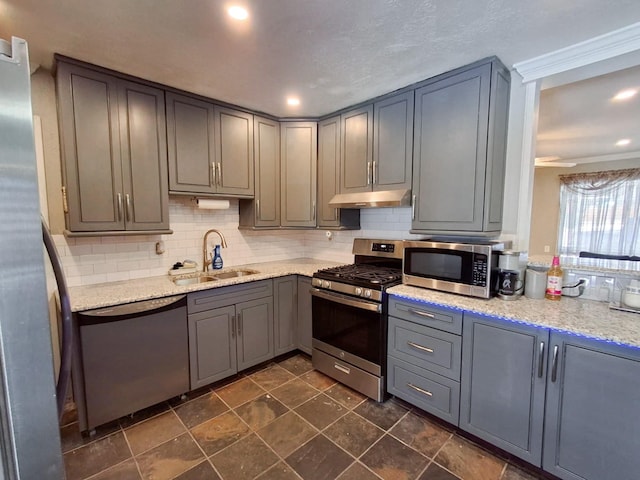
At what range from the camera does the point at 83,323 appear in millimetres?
1841

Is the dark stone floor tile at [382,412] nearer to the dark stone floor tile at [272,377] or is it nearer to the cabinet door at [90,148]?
the dark stone floor tile at [272,377]

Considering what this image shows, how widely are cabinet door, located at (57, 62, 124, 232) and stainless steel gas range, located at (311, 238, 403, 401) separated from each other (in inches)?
68.1

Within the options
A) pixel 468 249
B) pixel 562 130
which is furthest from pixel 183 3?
pixel 562 130

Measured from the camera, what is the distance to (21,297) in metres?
0.63

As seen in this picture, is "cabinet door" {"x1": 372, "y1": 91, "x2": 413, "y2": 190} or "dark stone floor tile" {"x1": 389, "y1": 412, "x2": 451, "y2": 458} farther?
"cabinet door" {"x1": 372, "y1": 91, "x2": 413, "y2": 190}

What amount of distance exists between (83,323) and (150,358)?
0.50 meters

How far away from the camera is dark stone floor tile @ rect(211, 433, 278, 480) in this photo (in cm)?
170

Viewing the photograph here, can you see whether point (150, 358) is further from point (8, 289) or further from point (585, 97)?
point (585, 97)

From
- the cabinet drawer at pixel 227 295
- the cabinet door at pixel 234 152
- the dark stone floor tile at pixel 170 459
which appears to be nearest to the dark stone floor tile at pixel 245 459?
the dark stone floor tile at pixel 170 459

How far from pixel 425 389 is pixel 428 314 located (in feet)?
1.79

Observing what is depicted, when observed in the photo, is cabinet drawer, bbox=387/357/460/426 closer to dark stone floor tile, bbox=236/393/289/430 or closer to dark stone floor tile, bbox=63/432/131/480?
dark stone floor tile, bbox=236/393/289/430

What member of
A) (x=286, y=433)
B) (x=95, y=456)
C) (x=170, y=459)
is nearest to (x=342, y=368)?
(x=286, y=433)

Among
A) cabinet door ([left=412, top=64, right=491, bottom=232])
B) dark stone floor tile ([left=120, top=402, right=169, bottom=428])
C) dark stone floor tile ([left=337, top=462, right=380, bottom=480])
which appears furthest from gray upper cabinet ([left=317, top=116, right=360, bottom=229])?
dark stone floor tile ([left=120, top=402, right=169, bottom=428])

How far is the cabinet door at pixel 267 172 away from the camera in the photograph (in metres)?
3.00
